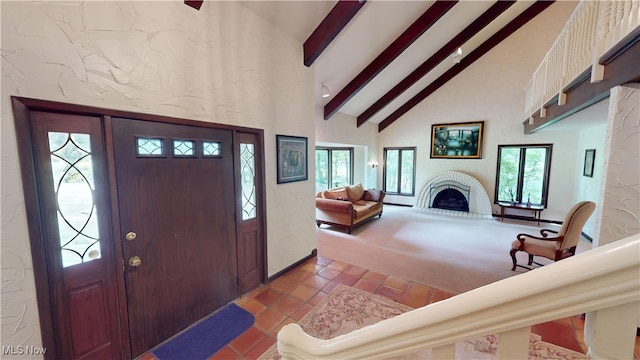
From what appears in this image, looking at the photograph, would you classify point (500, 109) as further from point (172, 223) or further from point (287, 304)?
point (172, 223)

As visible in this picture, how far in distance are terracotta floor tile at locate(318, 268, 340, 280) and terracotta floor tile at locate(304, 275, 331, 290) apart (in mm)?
75

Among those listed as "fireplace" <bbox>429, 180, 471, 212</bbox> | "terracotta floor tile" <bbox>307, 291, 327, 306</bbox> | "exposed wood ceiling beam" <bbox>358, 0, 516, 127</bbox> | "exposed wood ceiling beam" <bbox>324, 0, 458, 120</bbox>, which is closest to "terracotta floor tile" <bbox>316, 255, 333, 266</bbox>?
"terracotta floor tile" <bbox>307, 291, 327, 306</bbox>

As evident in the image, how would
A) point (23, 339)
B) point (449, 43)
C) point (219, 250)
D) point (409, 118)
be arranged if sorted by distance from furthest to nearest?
point (409, 118) → point (449, 43) → point (219, 250) → point (23, 339)

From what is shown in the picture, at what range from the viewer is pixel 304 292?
2920 millimetres

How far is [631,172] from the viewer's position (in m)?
2.05

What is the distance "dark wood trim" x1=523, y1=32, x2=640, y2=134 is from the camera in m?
1.81

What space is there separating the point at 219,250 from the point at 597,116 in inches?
221

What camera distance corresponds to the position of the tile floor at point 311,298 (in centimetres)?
214

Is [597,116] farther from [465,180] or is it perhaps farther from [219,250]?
[219,250]

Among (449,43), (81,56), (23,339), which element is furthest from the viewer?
(449,43)

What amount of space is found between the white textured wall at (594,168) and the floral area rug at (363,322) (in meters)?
3.39

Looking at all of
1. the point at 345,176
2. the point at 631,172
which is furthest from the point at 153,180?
the point at 345,176

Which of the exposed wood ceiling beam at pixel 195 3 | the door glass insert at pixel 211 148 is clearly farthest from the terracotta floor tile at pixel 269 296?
the exposed wood ceiling beam at pixel 195 3

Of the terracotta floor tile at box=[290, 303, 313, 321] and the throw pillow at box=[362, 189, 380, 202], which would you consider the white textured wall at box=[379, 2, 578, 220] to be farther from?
the terracotta floor tile at box=[290, 303, 313, 321]
